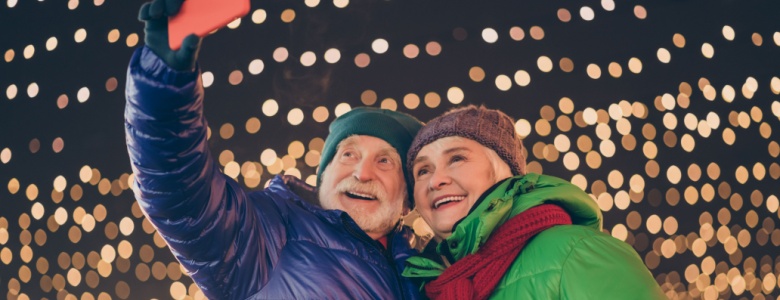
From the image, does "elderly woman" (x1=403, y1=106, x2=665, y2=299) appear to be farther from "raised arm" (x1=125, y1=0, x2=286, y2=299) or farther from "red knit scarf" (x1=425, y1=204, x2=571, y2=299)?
"raised arm" (x1=125, y1=0, x2=286, y2=299)

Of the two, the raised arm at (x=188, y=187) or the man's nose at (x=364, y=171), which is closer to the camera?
the raised arm at (x=188, y=187)

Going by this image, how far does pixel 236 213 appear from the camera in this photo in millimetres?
2221

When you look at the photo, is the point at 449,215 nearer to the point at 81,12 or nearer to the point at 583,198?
the point at 583,198

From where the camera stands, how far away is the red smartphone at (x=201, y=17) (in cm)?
147

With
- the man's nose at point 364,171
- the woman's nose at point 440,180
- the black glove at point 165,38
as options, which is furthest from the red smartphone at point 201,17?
the man's nose at point 364,171

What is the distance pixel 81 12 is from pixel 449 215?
1468 millimetres

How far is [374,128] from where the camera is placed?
2771 millimetres

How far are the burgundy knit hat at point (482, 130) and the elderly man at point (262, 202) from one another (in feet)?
0.82

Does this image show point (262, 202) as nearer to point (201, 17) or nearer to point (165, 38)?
point (165, 38)

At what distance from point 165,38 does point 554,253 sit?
1.03 m

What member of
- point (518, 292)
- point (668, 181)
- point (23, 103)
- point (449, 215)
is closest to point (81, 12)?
point (23, 103)

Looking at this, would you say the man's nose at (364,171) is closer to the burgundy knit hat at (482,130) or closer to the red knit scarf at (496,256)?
the burgundy knit hat at (482,130)

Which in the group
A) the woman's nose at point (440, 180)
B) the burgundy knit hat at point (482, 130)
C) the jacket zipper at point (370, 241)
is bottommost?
the jacket zipper at point (370, 241)

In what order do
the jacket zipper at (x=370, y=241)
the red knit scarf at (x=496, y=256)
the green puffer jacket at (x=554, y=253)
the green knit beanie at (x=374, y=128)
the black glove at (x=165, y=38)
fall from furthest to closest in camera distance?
the green knit beanie at (x=374, y=128)
the jacket zipper at (x=370, y=241)
the red knit scarf at (x=496, y=256)
the green puffer jacket at (x=554, y=253)
the black glove at (x=165, y=38)
